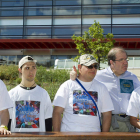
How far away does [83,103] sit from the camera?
10.2 ft

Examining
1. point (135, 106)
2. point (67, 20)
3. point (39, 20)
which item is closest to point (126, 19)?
point (67, 20)

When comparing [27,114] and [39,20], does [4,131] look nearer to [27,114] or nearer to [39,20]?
[27,114]

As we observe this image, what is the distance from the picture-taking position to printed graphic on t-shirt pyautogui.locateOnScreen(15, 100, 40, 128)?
301 cm

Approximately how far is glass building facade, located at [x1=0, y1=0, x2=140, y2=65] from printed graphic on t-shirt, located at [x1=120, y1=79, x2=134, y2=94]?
2248 centimetres

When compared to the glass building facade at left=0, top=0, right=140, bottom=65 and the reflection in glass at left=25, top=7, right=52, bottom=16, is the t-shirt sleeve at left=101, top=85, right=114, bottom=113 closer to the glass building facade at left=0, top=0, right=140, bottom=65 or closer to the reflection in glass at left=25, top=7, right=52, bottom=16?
the glass building facade at left=0, top=0, right=140, bottom=65

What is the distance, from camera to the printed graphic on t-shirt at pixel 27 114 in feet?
9.87

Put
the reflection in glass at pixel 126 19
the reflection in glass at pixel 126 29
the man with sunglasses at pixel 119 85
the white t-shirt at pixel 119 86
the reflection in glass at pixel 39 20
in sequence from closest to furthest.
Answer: the man with sunglasses at pixel 119 85
the white t-shirt at pixel 119 86
the reflection in glass at pixel 126 29
the reflection in glass at pixel 126 19
the reflection in glass at pixel 39 20

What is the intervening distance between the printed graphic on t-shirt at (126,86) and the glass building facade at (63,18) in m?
22.5

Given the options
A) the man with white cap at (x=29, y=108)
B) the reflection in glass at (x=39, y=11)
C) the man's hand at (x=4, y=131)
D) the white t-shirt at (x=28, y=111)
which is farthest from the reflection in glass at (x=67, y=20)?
the man's hand at (x=4, y=131)

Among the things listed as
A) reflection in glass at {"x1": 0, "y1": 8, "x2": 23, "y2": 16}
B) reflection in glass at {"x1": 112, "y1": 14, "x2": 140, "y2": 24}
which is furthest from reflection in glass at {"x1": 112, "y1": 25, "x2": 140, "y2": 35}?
reflection in glass at {"x1": 0, "y1": 8, "x2": 23, "y2": 16}

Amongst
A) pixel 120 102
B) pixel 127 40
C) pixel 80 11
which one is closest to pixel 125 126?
pixel 120 102

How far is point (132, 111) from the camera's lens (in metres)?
3.05

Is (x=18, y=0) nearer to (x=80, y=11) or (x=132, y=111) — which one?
(x=80, y=11)

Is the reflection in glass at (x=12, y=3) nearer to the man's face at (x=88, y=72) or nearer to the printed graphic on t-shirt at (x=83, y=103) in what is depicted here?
the man's face at (x=88, y=72)
